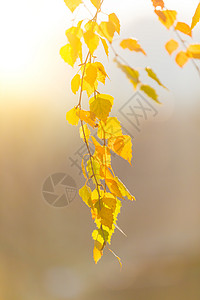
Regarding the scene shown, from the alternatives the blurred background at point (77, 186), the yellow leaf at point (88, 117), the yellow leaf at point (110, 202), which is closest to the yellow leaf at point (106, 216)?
the yellow leaf at point (110, 202)

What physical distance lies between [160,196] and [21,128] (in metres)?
1.15

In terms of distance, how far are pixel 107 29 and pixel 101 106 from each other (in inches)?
3.7

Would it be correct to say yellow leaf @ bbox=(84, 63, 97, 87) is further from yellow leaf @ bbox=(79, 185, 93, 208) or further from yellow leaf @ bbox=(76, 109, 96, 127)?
yellow leaf @ bbox=(79, 185, 93, 208)

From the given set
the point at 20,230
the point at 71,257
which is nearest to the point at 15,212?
the point at 20,230

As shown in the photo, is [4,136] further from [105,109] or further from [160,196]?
[105,109]

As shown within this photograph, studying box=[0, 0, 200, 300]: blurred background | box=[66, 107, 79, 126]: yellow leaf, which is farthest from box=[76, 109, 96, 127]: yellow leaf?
box=[0, 0, 200, 300]: blurred background

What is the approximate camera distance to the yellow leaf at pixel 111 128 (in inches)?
17.5

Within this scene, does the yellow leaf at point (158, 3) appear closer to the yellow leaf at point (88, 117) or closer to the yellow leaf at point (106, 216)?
the yellow leaf at point (88, 117)

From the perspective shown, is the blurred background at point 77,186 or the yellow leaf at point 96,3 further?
the blurred background at point 77,186

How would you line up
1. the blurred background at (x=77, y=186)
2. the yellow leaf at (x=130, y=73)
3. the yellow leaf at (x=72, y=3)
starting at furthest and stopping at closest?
the blurred background at (x=77, y=186), the yellow leaf at (x=72, y=3), the yellow leaf at (x=130, y=73)

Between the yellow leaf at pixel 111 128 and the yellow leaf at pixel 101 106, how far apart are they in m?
0.01

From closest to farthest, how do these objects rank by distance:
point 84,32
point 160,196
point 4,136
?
1. point 84,32
2. point 4,136
3. point 160,196

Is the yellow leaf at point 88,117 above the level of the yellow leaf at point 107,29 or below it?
below

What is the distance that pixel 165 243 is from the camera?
2.67m
